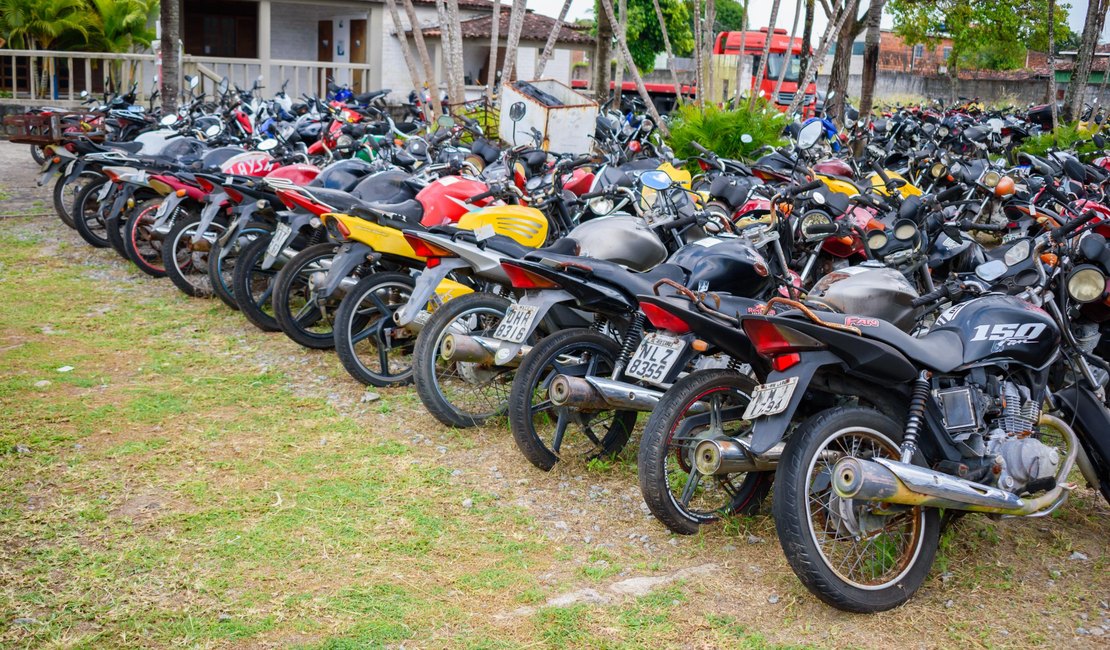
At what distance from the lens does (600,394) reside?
13.9ft

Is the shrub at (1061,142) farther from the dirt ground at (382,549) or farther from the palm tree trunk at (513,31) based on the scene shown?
the dirt ground at (382,549)

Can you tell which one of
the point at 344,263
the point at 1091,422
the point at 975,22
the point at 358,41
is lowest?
the point at 1091,422

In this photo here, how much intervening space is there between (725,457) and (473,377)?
1857mm

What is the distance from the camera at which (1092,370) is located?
3.89 metres

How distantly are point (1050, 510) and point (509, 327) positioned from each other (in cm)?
215

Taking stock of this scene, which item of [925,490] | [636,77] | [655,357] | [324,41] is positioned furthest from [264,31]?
[925,490]

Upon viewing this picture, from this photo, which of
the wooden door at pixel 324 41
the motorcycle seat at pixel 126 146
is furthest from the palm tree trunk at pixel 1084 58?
the wooden door at pixel 324 41

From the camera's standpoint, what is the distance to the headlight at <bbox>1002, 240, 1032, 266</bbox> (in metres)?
4.00

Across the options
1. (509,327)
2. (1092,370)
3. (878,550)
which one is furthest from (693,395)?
(1092,370)

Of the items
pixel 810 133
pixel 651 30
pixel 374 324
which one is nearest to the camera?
pixel 374 324

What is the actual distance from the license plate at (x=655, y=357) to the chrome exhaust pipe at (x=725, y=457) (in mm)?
467

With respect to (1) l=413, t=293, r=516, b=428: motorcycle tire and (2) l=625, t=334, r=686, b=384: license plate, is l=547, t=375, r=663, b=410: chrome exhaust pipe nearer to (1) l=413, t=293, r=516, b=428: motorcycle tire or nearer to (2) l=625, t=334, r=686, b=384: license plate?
(2) l=625, t=334, r=686, b=384: license plate

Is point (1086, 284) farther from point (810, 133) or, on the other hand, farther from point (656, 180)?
point (810, 133)

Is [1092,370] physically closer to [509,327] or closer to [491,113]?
[509,327]
